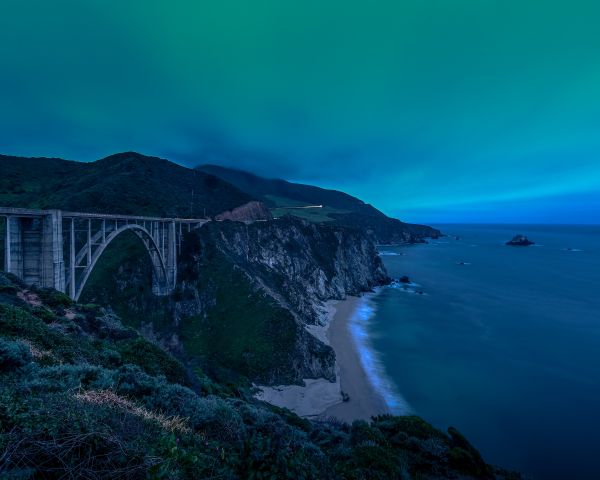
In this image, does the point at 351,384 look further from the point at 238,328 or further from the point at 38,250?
the point at 38,250

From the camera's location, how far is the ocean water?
23.7m

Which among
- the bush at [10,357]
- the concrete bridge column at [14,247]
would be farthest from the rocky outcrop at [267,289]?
the bush at [10,357]

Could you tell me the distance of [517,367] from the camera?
34.8 metres

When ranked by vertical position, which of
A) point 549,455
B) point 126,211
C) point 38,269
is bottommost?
point 549,455

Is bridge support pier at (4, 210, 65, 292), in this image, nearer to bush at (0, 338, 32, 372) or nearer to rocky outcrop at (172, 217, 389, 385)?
bush at (0, 338, 32, 372)

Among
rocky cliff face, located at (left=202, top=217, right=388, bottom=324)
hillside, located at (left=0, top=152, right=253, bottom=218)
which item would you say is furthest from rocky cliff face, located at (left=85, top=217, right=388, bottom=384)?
hillside, located at (left=0, top=152, right=253, bottom=218)

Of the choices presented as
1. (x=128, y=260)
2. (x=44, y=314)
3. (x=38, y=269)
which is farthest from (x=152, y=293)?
(x=44, y=314)

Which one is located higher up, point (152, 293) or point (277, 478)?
point (277, 478)

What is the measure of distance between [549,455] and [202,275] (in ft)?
127

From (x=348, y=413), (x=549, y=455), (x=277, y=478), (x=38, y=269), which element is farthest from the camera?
(x=348, y=413)

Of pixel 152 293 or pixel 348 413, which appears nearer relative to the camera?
pixel 348 413

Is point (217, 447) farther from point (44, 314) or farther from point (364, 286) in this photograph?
point (364, 286)

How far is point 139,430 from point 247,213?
7183 centimetres

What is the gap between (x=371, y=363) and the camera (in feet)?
113
